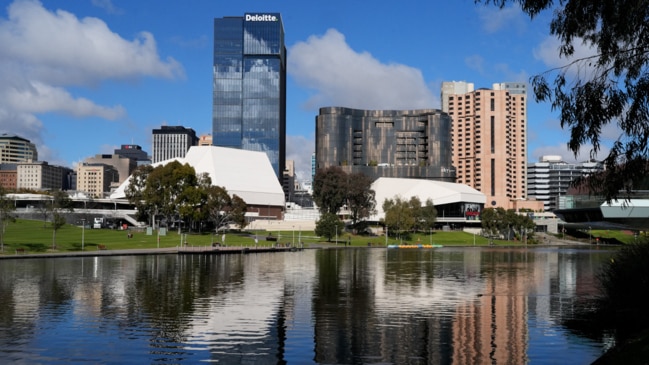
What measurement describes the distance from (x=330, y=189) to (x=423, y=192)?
149ft

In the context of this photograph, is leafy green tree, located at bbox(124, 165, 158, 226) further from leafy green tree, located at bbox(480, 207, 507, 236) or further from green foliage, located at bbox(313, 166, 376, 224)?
leafy green tree, located at bbox(480, 207, 507, 236)

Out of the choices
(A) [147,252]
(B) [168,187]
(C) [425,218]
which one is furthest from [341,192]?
(A) [147,252]

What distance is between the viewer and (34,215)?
139 m

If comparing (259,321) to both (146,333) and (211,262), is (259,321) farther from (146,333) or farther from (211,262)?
(211,262)

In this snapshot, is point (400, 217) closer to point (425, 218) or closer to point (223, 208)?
point (425, 218)

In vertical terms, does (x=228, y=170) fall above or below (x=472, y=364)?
above

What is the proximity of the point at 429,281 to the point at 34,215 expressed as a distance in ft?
370

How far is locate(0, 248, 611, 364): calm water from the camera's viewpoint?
2297 centimetres

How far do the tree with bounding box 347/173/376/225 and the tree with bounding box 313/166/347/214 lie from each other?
1.52 m

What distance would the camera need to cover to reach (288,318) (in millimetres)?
30766

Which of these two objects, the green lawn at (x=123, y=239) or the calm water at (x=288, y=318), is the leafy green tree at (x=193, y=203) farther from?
the calm water at (x=288, y=318)

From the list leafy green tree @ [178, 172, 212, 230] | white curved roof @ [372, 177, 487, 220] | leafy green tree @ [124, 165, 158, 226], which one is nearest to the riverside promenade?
leafy green tree @ [178, 172, 212, 230]

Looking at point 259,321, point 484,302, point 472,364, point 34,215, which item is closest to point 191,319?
point 259,321

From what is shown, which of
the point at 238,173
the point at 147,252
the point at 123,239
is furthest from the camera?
the point at 238,173
